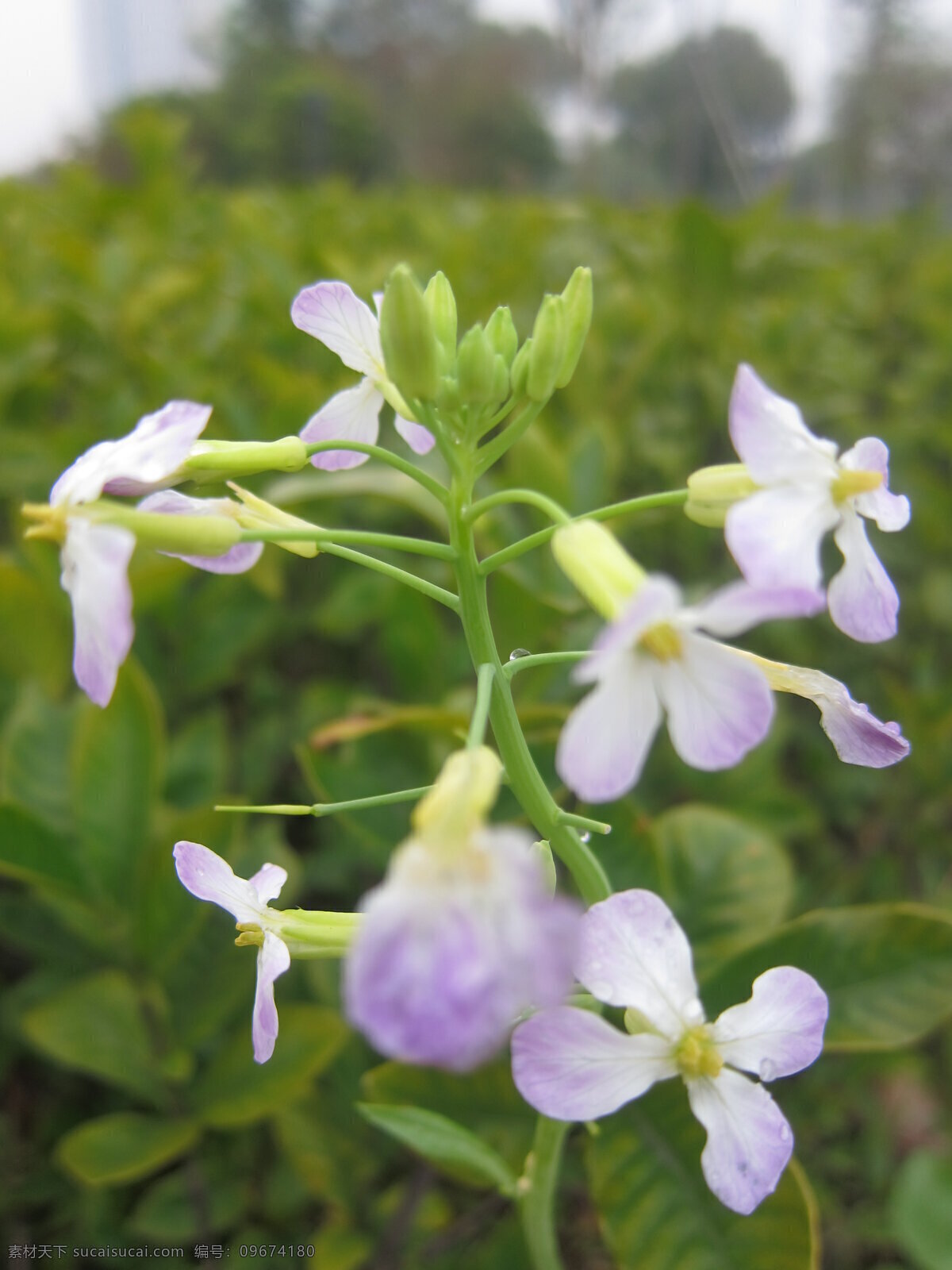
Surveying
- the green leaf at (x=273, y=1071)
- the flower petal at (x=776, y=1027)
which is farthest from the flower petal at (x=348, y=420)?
the green leaf at (x=273, y=1071)

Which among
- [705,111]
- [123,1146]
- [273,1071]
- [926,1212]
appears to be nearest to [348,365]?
[273,1071]

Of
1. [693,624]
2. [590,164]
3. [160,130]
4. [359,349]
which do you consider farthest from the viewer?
[590,164]

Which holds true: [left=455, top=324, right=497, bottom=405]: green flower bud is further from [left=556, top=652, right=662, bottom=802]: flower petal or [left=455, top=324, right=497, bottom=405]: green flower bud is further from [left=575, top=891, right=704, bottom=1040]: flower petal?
[left=575, top=891, right=704, bottom=1040]: flower petal

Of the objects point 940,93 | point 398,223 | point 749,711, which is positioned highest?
point 749,711

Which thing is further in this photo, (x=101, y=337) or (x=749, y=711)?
(x=101, y=337)

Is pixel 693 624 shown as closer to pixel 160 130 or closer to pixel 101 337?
pixel 101 337

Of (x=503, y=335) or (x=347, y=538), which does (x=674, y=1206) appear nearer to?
(x=347, y=538)

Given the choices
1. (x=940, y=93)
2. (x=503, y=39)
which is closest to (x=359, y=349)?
(x=940, y=93)
